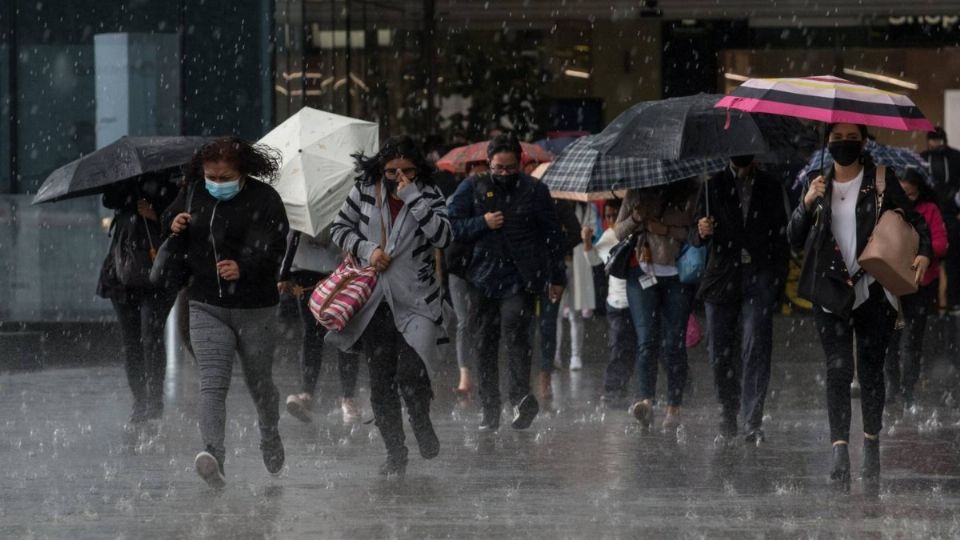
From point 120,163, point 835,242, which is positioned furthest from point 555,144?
point 835,242

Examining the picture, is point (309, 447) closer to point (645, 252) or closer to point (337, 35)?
point (645, 252)

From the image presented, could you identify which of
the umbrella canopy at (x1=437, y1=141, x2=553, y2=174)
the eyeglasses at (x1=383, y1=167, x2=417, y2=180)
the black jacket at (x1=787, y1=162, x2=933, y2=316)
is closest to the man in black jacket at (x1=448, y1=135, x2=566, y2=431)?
the eyeglasses at (x1=383, y1=167, x2=417, y2=180)

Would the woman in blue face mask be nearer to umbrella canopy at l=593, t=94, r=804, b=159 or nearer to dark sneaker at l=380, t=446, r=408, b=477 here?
dark sneaker at l=380, t=446, r=408, b=477

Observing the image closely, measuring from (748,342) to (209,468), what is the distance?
346 centimetres

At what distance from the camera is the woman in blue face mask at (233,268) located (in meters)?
9.26

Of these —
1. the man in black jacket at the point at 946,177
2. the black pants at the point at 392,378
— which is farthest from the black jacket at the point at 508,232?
the man in black jacket at the point at 946,177

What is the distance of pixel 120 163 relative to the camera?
1128 centimetres

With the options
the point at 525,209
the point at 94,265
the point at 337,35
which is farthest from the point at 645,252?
the point at 337,35

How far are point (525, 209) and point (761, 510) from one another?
3.51m

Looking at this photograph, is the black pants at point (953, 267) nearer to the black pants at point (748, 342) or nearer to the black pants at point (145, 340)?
the black pants at point (748, 342)

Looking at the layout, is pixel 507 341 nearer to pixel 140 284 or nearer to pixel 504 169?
pixel 504 169

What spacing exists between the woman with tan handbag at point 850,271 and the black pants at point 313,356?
3568 mm

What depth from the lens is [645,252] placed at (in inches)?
460

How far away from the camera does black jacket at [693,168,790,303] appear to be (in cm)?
1074
